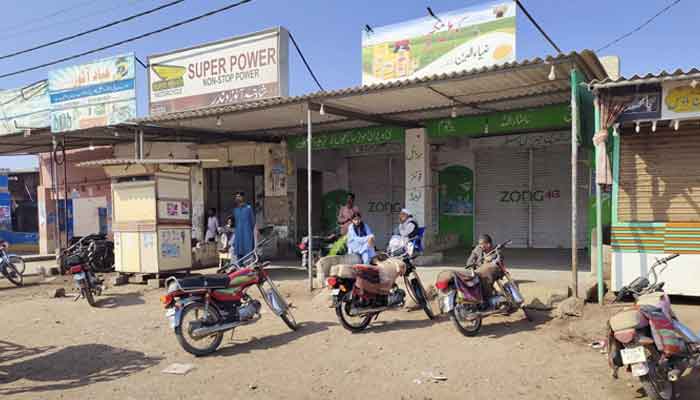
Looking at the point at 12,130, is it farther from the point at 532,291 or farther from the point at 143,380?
the point at 532,291

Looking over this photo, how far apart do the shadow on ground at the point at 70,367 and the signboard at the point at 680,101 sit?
22.4 ft

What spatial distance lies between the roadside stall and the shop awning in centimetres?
96

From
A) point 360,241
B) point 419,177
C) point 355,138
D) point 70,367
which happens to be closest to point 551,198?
point 419,177

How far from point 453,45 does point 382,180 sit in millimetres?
5170

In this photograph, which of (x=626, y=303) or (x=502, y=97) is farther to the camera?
(x=502, y=97)

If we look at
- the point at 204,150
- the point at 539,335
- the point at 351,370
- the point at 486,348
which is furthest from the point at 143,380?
the point at 204,150

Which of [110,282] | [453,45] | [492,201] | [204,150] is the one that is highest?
[453,45]

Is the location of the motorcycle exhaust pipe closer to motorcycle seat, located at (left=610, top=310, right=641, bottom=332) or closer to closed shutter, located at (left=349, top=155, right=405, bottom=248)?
motorcycle seat, located at (left=610, top=310, right=641, bottom=332)

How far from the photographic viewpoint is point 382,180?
16.0m

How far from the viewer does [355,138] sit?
41.8 feet

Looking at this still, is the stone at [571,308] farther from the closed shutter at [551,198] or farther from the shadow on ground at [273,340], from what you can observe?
the closed shutter at [551,198]

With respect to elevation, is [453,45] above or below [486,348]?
above

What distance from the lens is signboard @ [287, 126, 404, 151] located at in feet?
39.9

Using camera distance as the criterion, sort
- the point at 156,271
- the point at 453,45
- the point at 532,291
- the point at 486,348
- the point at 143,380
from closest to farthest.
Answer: the point at 143,380 < the point at 486,348 < the point at 532,291 < the point at 156,271 < the point at 453,45
